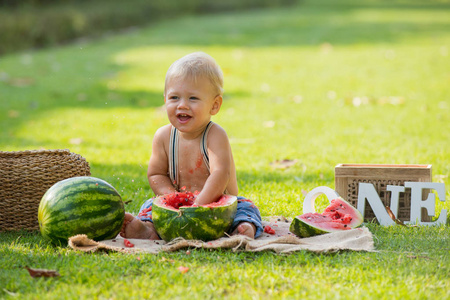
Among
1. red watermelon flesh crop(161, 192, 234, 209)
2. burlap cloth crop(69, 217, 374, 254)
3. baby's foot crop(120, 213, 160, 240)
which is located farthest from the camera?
baby's foot crop(120, 213, 160, 240)

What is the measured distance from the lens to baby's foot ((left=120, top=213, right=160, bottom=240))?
368cm

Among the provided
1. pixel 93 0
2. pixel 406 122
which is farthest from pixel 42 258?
pixel 93 0

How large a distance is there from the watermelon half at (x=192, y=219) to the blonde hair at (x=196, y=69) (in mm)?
813

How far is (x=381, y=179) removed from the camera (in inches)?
158

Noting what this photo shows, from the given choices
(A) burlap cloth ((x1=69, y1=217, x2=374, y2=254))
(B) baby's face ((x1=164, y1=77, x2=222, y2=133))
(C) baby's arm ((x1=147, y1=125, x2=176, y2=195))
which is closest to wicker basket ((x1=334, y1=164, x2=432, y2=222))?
(A) burlap cloth ((x1=69, y1=217, x2=374, y2=254))

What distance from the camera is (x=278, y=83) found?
36.2ft

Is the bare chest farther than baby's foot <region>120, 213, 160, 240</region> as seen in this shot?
Yes

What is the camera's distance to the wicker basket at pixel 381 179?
13.0ft

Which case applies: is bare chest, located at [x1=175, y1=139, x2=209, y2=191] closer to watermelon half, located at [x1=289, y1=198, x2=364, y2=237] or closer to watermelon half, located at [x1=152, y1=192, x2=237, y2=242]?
watermelon half, located at [x1=152, y1=192, x2=237, y2=242]

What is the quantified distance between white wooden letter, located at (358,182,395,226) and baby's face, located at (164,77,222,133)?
1179 millimetres

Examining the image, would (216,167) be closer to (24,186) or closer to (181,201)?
(181,201)

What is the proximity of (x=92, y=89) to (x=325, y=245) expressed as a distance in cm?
773

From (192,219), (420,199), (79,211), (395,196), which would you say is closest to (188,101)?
(192,219)

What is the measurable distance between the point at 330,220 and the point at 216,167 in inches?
31.7
